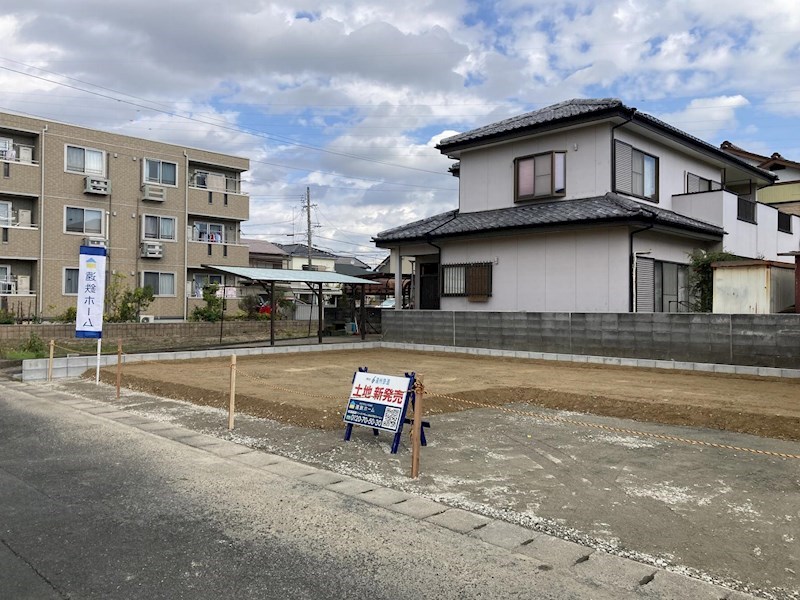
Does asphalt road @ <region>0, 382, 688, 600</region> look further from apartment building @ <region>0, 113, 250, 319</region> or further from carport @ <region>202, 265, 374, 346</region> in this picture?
apartment building @ <region>0, 113, 250, 319</region>

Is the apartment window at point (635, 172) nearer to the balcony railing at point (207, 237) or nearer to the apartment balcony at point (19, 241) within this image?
the balcony railing at point (207, 237)

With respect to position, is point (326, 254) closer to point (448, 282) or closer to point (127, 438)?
point (448, 282)

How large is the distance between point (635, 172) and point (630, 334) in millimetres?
6071

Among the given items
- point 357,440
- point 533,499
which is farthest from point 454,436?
point 533,499

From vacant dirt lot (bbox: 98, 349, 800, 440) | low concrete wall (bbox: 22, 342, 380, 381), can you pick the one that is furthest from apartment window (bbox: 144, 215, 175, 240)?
vacant dirt lot (bbox: 98, 349, 800, 440)

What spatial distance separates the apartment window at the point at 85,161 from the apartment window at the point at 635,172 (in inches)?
955

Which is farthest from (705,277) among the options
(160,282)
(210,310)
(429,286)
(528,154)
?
(160,282)

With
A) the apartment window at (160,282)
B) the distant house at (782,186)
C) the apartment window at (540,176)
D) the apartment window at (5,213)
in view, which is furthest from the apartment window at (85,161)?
the distant house at (782,186)

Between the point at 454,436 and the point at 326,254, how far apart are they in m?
57.1

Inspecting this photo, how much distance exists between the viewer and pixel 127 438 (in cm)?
778

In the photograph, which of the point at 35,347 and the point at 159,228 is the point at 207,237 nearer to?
the point at 159,228

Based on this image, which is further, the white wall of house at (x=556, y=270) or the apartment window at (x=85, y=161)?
the apartment window at (x=85, y=161)

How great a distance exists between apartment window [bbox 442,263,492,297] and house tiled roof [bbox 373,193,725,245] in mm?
1265

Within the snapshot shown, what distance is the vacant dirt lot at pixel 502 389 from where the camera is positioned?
8.69 m
